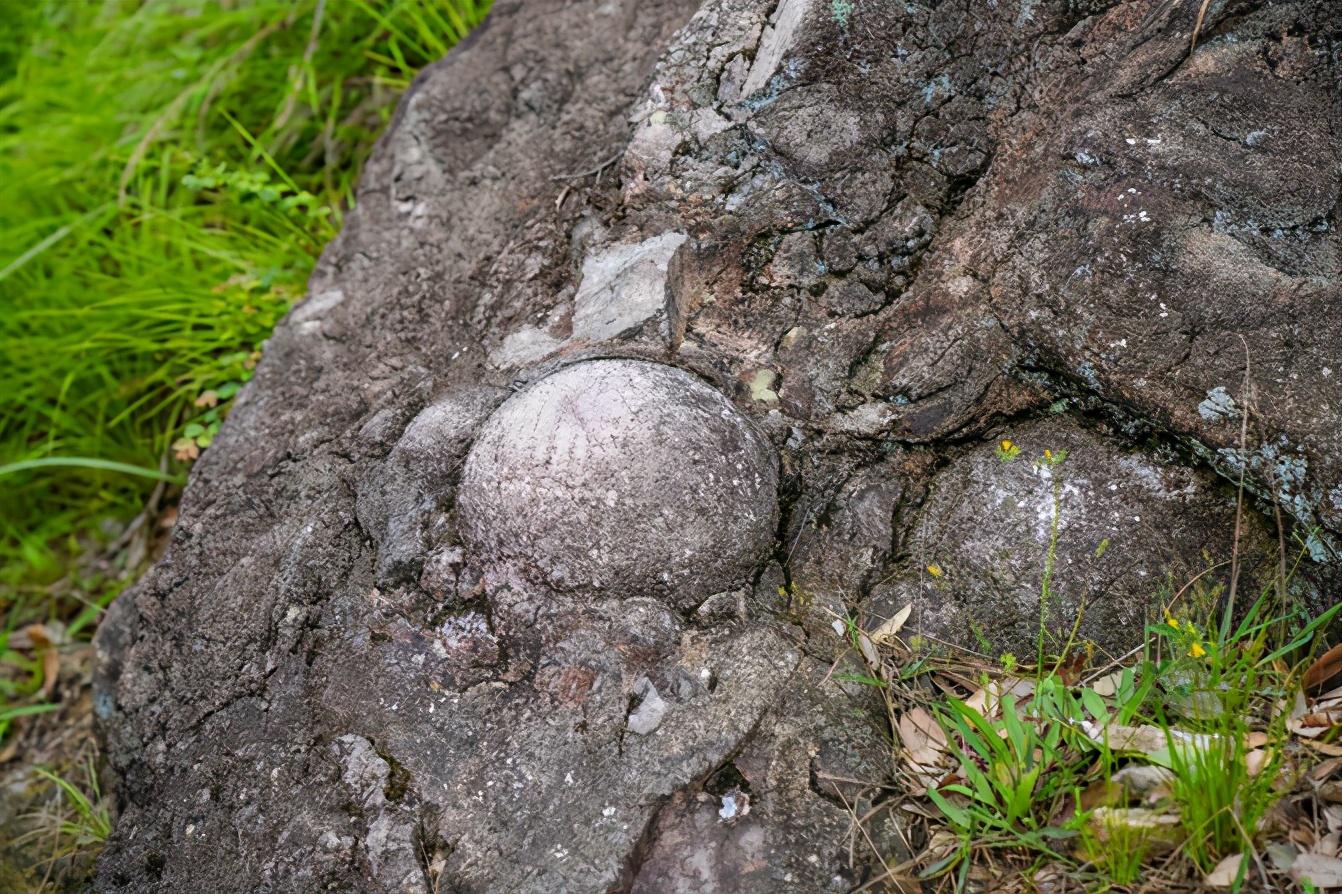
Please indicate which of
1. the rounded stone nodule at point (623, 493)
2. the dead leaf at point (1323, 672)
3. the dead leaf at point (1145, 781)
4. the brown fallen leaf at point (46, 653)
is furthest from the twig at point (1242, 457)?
the brown fallen leaf at point (46, 653)

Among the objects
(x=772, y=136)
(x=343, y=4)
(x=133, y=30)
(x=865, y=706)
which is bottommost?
(x=865, y=706)

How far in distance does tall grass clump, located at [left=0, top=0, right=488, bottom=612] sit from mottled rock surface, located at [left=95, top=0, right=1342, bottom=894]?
940 mm

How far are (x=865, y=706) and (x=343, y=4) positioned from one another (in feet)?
9.66

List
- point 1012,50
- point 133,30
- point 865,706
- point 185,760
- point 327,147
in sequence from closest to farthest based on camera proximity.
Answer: point 865,706
point 185,760
point 1012,50
point 327,147
point 133,30

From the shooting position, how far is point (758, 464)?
194 centimetres

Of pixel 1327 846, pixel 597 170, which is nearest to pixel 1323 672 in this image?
pixel 1327 846

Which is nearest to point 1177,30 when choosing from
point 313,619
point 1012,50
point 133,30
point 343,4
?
point 1012,50

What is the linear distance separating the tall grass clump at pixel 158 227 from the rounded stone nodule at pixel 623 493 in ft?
4.63

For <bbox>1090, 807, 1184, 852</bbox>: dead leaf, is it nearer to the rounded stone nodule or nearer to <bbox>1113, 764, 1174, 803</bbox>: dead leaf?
<bbox>1113, 764, 1174, 803</bbox>: dead leaf

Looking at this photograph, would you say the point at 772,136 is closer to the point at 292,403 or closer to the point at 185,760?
the point at 292,403

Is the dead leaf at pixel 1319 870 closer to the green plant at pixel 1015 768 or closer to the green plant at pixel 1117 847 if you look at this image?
the green plant at pixel 1117 847

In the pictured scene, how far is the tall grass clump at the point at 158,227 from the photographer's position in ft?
10.3

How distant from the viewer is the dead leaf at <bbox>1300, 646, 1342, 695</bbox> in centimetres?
170

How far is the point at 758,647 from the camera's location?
1.84m
